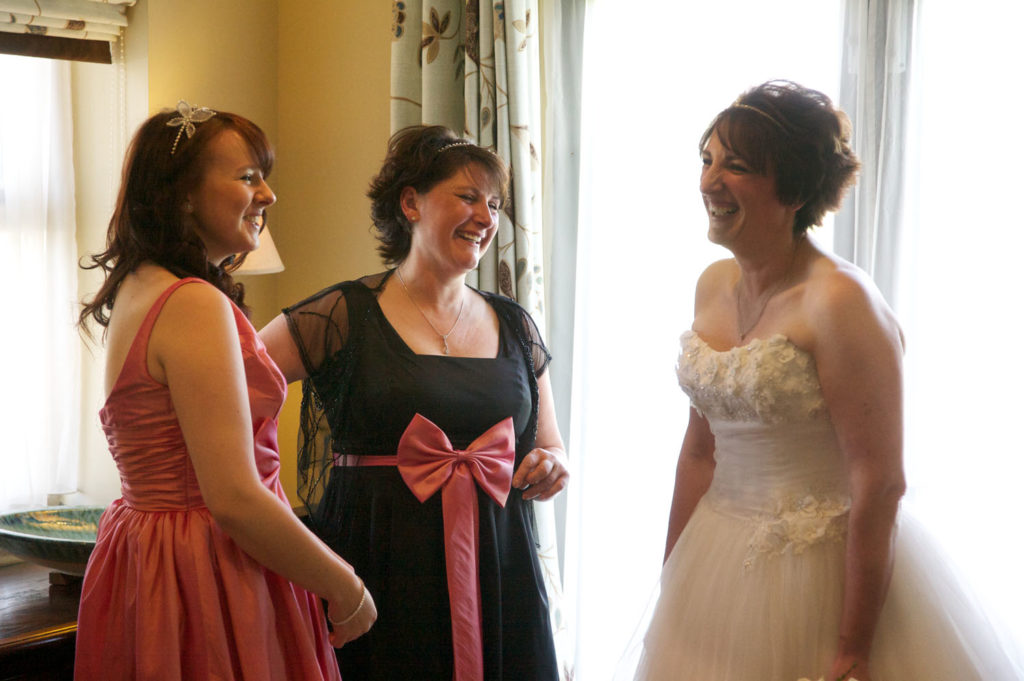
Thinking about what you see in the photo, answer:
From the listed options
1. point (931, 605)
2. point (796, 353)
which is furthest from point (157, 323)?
point (931, 605)

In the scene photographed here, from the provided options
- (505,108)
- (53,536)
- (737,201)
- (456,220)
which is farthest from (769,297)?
(53,536)

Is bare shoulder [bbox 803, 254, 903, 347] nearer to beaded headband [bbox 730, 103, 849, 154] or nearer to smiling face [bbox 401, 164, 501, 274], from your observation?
beaded headband [bbox 730, 103, 849, 154]

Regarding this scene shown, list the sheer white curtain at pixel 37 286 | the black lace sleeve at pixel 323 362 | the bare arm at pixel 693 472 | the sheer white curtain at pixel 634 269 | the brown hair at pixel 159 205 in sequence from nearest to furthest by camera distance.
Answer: the brown hair at pixel 159 205, the bare arm at pixel 693 472, the black lace sleeve at pixel 323 362, the sheer white curtain at pixel 634 269, the sheer white curtain at pixel 37 286

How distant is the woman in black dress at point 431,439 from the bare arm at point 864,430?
65cm

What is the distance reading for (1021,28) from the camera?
1.77m

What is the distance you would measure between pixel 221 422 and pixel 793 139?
37.3 inches

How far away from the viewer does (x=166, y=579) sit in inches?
49.4

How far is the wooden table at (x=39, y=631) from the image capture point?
1.84m

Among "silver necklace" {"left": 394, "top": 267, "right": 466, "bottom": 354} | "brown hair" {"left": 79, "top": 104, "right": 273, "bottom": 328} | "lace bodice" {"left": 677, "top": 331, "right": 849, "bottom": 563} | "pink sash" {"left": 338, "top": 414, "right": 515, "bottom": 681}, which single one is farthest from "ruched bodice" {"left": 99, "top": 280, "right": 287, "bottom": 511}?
"lace bodice" {"left": 677, "top": 331, "right": 849, "bottom": 563}

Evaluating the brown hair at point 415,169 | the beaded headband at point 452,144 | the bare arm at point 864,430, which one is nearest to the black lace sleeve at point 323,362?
the brown hair at point 415,169

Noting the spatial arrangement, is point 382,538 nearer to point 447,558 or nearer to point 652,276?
point 447,558

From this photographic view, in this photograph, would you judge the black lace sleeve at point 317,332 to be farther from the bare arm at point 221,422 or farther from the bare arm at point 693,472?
the bare arm at point 693,472

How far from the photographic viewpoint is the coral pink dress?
4.05ft

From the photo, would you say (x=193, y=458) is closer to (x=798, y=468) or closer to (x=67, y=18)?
(x=798, y=468)
